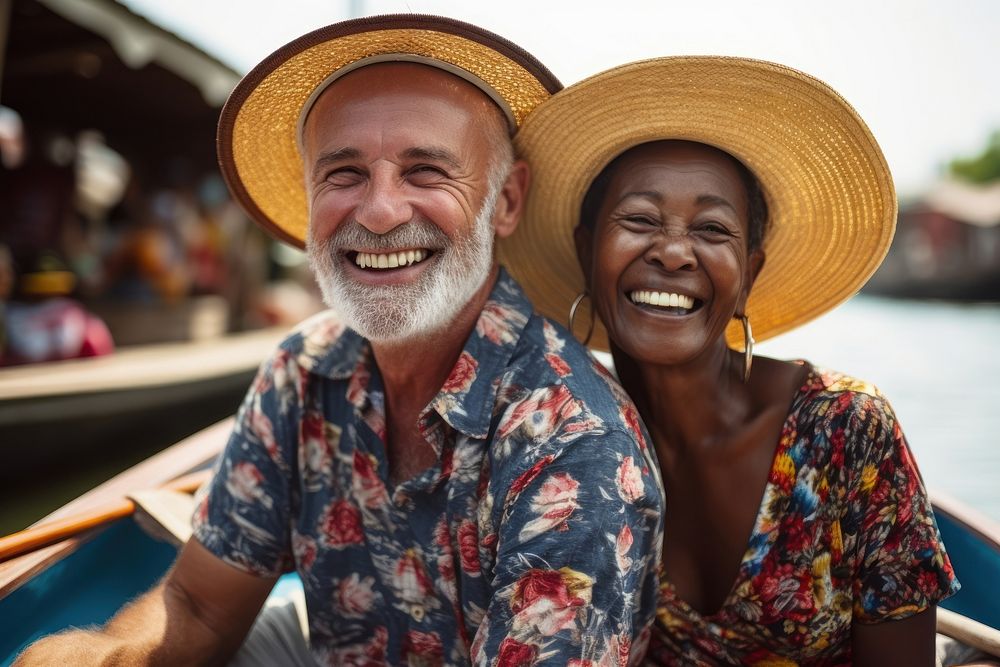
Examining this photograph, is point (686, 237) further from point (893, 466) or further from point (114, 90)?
point (114, 90)

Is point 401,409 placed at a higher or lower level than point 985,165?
lower

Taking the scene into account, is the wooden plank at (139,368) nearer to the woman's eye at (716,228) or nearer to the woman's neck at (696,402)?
the woman's neck at (696,402)

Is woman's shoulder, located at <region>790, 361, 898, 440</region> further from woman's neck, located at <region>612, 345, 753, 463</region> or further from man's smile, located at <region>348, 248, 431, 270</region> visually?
man's smile, located at <region>348, 248, 431, 270</region>

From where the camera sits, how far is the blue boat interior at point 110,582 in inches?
85.4

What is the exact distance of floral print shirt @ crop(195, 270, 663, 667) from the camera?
138 cm

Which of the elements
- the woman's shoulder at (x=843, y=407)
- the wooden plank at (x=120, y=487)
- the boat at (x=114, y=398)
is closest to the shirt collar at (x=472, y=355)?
the woman's shoulder at (x=843, y=407)

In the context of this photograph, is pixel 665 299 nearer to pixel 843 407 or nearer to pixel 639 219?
pixel 639 219

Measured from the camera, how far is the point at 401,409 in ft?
6.10

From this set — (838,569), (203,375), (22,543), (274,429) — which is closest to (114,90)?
(203,375)

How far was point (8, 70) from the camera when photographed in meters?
5.95

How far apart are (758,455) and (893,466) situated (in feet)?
0.89

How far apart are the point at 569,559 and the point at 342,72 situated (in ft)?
3.98

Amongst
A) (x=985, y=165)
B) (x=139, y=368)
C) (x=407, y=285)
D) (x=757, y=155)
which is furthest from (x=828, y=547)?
(x=985, y=165)

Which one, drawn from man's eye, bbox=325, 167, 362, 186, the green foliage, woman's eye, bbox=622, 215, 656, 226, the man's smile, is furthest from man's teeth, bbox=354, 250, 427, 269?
the green foliage
